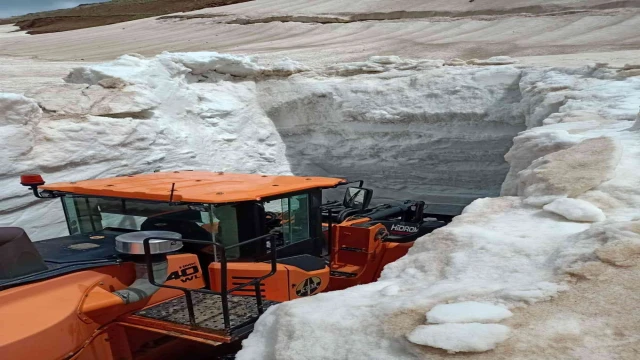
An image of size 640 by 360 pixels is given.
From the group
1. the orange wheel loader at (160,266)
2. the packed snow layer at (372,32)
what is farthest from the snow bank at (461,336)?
the packed snow layer at (372,32)

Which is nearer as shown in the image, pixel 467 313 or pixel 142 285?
pixel 467 313

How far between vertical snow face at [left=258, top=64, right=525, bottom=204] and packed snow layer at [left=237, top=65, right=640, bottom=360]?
4867mm

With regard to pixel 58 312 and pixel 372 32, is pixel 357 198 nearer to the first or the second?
pixel 58 312

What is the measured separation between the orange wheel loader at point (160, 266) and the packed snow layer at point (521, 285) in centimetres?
108

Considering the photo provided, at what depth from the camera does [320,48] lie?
15031 mm

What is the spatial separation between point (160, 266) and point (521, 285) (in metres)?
2.15

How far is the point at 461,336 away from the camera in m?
1.79

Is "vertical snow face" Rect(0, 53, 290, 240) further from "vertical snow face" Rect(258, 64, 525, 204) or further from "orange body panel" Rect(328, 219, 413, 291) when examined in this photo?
"orange body panel" Rect(328, 219, 413, 291)

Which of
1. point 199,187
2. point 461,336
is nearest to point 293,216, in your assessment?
point 199,187

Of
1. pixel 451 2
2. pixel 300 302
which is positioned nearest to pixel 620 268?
pixel 300 302

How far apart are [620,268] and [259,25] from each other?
20134 mm

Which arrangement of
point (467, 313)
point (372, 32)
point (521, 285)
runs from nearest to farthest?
point (467, 313)
point (521, 285)
point (372, 32)

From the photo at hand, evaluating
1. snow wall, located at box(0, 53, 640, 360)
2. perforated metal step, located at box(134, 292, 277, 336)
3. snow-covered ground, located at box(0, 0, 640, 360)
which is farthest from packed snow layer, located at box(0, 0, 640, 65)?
perforated metal step, located at box(134, 292, 277, 336)

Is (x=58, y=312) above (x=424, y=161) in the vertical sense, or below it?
above
